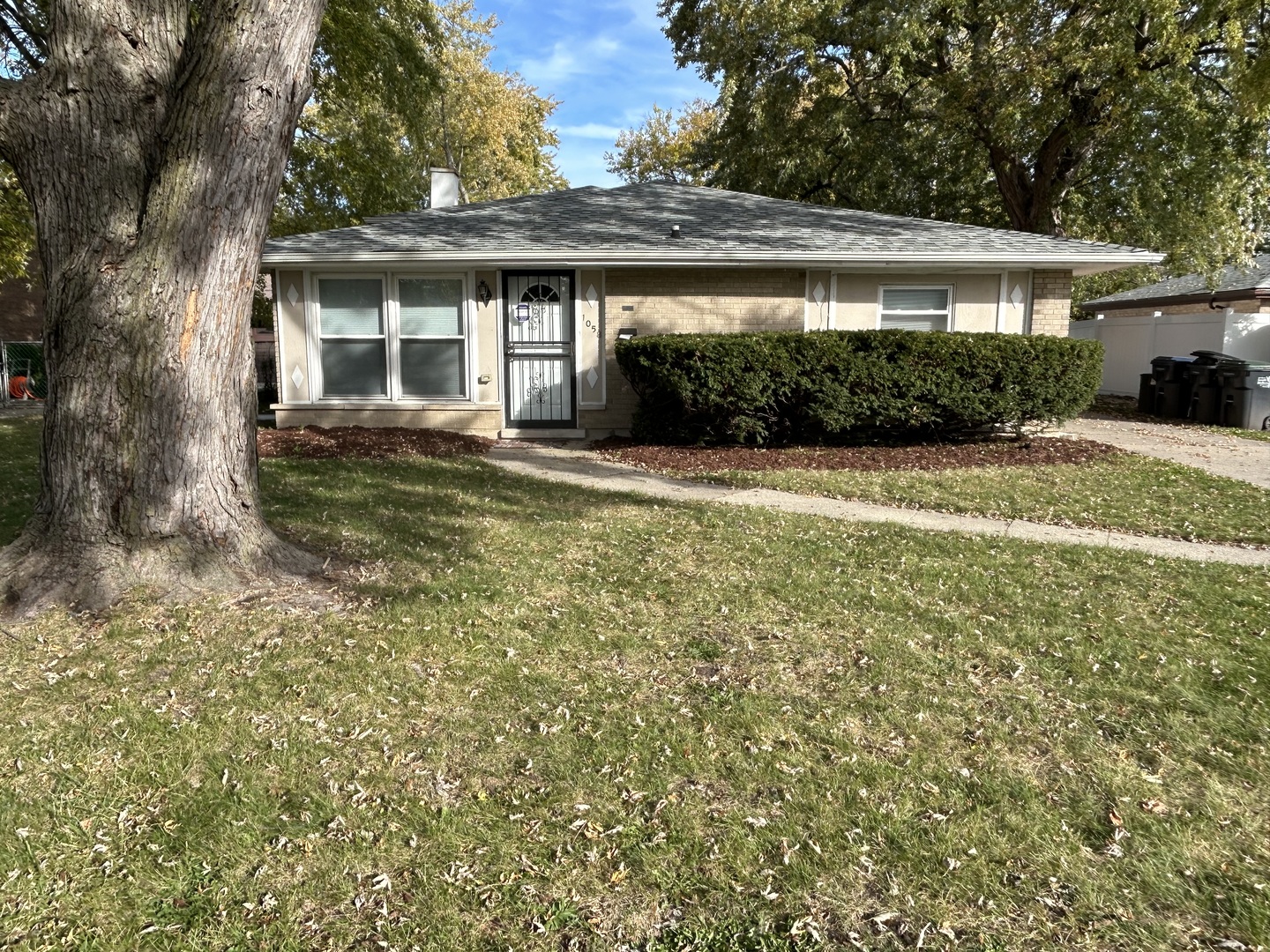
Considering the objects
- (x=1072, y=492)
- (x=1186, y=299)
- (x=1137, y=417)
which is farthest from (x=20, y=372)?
(x=1186, y=299)

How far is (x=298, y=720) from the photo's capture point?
345cm

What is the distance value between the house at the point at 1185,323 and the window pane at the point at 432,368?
15070 millimetres

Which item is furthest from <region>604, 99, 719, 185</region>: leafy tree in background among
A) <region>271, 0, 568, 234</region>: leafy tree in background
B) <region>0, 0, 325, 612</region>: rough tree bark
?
<region>0, 0, 325, 612</region>: rough tree bark

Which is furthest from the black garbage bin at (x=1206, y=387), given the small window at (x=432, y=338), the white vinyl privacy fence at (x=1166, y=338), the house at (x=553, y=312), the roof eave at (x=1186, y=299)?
the small window at (x=432, y=338)

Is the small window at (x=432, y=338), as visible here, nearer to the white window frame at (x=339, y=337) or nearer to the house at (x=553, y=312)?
the house at (x=553, y=312)

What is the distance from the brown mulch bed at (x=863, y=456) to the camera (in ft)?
31.2

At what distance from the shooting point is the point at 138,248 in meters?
4.27

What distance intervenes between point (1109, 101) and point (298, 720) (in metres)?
17.6

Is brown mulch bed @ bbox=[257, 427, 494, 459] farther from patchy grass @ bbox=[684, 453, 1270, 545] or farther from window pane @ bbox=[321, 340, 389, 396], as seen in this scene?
patchy grass @ bbox=[684, 453, 1270, 545]

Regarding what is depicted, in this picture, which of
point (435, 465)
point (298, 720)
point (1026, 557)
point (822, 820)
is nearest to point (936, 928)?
point (822, 820)

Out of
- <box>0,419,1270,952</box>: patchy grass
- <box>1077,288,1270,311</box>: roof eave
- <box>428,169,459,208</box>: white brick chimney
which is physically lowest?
<box>0,419,1270,952</box>: patchy grass

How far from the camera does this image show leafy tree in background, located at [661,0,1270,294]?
14562 millimetres

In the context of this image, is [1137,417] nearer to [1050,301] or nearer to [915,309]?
[1050,301]

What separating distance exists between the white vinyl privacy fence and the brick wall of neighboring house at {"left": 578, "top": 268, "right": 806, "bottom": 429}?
7012 mm
